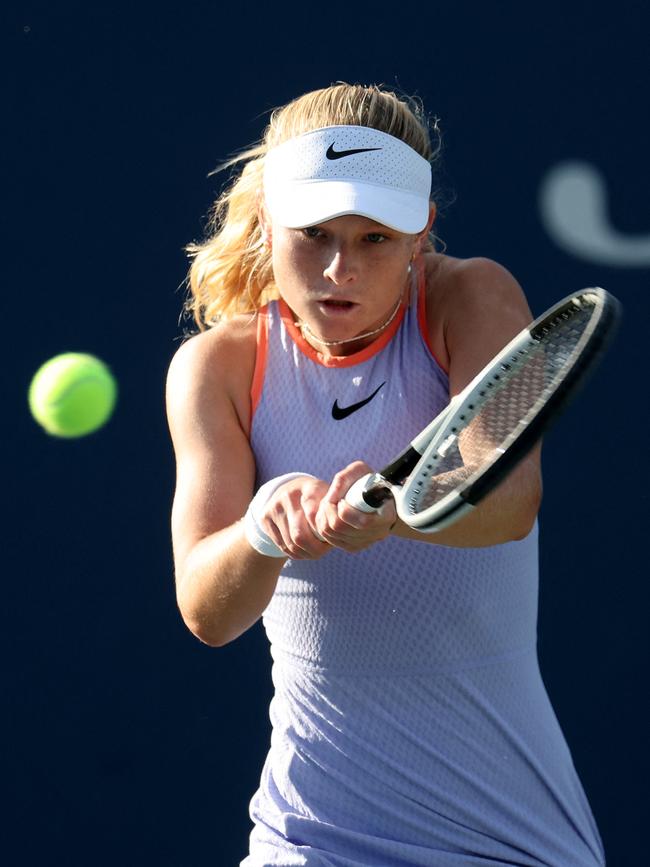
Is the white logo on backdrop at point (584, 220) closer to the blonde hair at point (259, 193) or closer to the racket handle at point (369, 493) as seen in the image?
the blonde hair at point (259, 193)

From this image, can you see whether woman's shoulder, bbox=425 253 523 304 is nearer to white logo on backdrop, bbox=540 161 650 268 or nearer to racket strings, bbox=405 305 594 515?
racket strings, bbox=405 305 594 515

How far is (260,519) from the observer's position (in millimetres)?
1612

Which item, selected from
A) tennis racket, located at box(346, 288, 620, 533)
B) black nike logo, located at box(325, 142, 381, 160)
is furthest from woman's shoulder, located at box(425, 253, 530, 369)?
tennis racket, located at box(346, 288, 620, 533)

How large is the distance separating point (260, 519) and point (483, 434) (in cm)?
28

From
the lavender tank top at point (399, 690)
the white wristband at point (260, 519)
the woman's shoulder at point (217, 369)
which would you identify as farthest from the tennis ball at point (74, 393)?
the white wristband at point (260, 519)

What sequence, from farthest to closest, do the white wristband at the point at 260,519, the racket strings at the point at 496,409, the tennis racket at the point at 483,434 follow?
the white wristband at the point at 260,519 < the racket strings at the point at 496,409 < the tennis racket at the point at 483,434

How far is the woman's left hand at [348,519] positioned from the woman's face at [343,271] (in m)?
0.44

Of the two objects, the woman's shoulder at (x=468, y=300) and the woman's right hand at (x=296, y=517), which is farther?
the woman's shoulder at (x=468, y=300)

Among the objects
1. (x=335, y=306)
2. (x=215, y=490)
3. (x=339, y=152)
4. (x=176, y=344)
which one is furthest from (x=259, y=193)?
(x=176, y=344)

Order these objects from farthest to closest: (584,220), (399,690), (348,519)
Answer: (584,220), (399,690), (348,519)

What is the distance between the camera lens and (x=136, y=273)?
10.0ft

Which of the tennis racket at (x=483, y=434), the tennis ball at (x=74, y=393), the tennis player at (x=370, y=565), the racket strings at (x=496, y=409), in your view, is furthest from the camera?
the tennis ball at (x=74, y=393)

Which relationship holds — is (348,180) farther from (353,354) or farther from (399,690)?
(399,690)

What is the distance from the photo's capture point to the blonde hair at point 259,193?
6.59 feet
